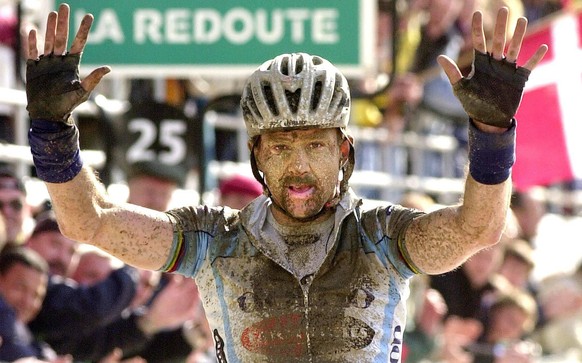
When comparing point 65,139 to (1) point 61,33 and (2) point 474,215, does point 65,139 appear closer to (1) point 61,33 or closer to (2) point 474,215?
(1) point 61,33

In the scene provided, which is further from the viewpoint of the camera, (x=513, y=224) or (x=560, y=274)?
(x=560, y=274)

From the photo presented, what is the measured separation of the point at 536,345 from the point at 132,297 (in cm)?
472

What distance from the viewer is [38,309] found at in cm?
845

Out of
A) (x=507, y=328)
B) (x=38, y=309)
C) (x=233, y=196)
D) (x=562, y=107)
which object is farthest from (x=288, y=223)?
(x=562, y=107)

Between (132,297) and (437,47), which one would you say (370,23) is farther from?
(437,47)

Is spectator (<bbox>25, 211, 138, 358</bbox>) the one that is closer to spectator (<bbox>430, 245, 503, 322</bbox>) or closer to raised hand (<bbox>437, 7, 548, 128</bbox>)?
spectator (<bbox>430, 245, 503, 322</bbox>)

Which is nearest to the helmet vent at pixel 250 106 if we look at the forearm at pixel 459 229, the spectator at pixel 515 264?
the forearm at pixel 459 229

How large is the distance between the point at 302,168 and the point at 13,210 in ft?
10.9

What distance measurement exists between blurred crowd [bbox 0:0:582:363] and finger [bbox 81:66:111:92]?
2.79 m

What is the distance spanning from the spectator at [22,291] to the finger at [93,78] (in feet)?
9.26

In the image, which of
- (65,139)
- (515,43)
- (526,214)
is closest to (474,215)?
(515,43)

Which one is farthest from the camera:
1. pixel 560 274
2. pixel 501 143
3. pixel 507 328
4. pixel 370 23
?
pixel 560 274

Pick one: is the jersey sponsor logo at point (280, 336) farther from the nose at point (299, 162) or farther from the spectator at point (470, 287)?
the spectator at point (470, 287)

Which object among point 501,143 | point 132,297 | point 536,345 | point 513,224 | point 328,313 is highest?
point 501,143
